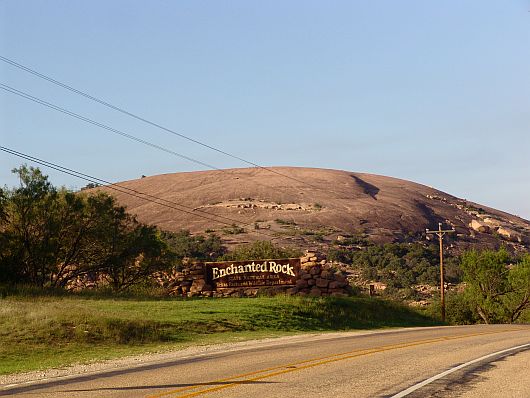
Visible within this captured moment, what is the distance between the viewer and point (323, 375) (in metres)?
14.7

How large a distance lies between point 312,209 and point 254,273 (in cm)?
8721

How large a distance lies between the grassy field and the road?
15.2 ft

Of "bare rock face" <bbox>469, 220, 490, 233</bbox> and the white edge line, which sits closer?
the white edge line

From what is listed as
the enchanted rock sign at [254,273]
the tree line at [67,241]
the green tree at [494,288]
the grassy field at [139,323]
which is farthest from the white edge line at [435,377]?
the green tree at [494,288]

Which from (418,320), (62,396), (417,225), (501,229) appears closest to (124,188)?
(417,225)

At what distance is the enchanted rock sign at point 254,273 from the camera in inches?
1844

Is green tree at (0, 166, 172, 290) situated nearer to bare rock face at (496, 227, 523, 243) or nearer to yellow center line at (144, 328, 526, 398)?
yellow center line at (144, 328, 526, 398)

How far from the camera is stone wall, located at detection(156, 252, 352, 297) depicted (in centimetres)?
4616

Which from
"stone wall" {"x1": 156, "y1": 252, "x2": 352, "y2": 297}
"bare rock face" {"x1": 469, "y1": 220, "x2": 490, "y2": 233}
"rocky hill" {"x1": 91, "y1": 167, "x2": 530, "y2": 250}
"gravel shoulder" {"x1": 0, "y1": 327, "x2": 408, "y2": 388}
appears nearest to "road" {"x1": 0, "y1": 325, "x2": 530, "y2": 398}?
"gravel shoulder" {"x1": 0, "y1": 327, "x2": 408, "y2": 388}

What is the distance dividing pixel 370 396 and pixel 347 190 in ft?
465

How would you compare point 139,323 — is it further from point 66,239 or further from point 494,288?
point 494,288

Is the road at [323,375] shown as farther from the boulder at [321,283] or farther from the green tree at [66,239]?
the green tree at [66,239]

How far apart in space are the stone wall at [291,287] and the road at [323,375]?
79.7 ft

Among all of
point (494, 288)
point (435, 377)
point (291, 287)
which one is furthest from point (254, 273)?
point (435, 377)
